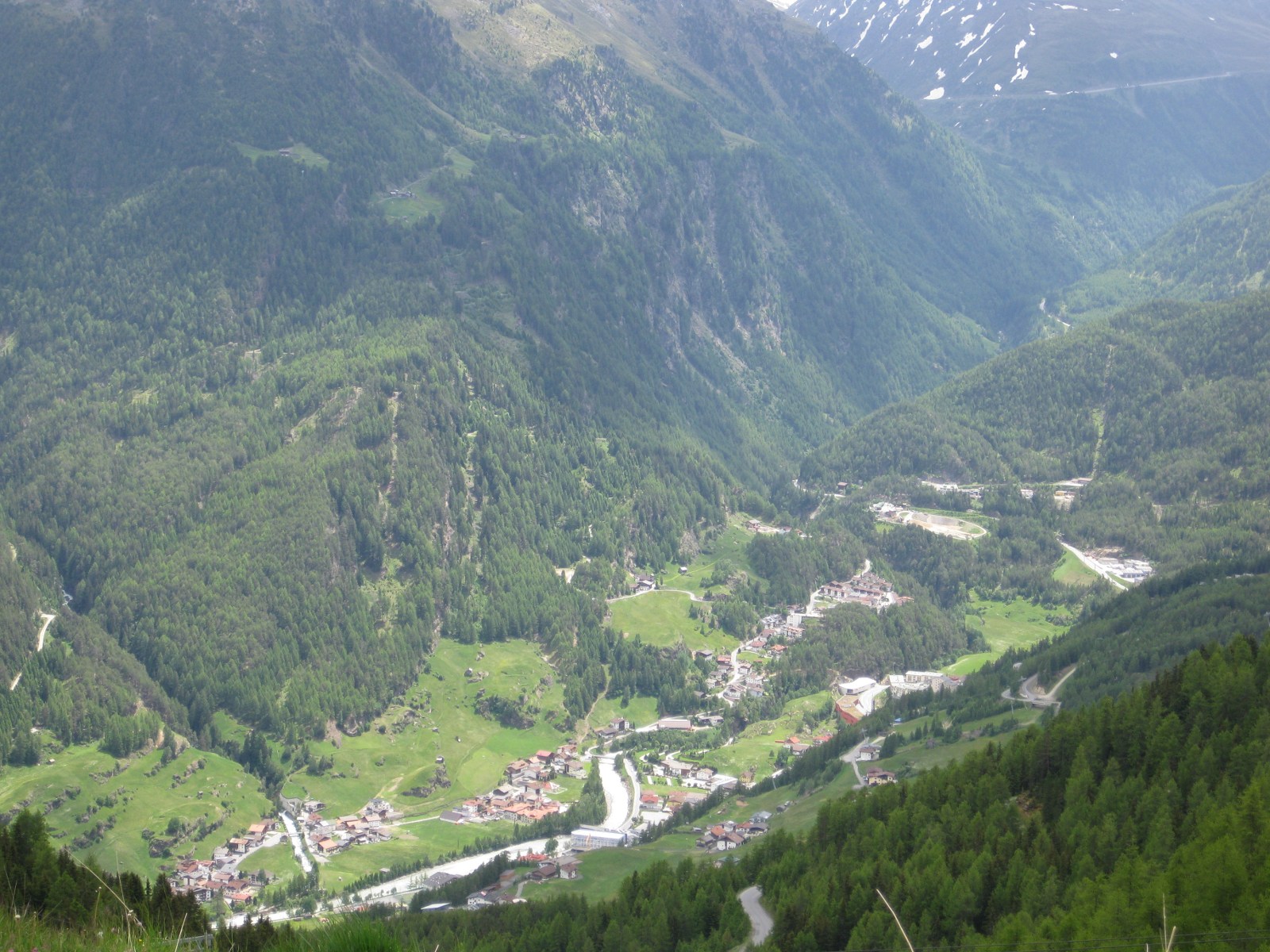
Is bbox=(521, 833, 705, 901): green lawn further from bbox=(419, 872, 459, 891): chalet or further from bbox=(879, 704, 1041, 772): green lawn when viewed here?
bbox=(879, 704, 1041, 772): green lawn

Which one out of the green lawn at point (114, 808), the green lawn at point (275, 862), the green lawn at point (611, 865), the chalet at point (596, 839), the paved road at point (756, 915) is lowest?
the green lawn at point (114, 808)

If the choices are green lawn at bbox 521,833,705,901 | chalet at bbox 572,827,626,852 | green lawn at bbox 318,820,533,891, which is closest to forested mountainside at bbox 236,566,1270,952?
green lawn at bbox 521,833,705,901

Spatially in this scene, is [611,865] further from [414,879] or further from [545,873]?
[414,879]

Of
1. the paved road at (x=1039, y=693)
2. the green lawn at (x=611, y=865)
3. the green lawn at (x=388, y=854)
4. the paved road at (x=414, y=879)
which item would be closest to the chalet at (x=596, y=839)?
the paved road at (x=414, y=879)

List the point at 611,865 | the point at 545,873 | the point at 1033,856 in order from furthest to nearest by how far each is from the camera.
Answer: the point at 611,865
the point at 545,873
the point at 1033,856

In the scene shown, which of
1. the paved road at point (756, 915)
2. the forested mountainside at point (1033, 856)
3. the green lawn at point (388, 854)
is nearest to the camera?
the forested mountainside at point (1033, 856)

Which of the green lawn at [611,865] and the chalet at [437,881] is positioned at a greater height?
the green lawn at [611,865]

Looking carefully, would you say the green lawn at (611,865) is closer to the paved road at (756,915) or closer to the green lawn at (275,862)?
the paved road at (756,915)

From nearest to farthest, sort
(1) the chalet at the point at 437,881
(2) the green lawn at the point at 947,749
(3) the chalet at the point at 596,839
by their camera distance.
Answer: (2) the green lawn at the point at 947,749 → (1) the chalet at the point at 437,881 → (3) the chalet at the point at 596,839

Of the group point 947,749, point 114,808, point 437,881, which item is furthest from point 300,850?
point 947,749

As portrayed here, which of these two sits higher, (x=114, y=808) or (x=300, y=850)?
(x=300, y=850)
